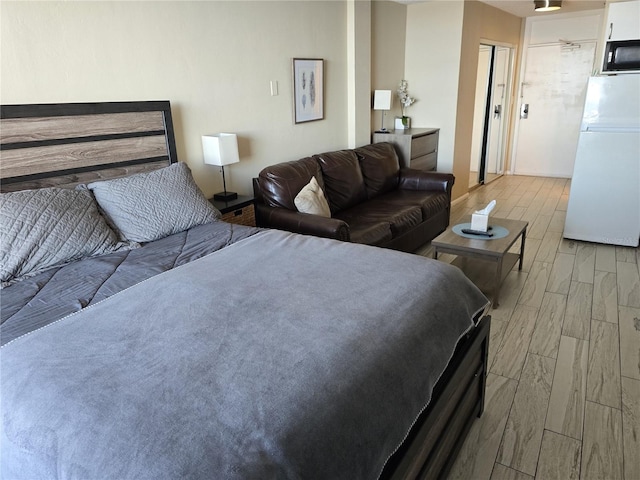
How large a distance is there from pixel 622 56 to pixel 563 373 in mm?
2759

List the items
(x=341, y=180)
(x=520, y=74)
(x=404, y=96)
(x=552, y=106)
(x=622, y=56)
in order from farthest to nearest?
(x=520, y=74) → (x=552, y=106) → (x=404, y=96) → (x=341, y=180) → (x=622, y=56)

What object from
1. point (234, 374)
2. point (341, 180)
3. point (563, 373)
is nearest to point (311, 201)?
point (341, 180)

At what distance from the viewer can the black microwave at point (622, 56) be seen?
343 centimetres

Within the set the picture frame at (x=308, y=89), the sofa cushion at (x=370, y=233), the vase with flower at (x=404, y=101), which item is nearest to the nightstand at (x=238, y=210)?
the sofa cushion at (x=370, y=233)

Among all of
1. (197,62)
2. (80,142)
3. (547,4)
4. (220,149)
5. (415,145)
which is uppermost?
(547,4)

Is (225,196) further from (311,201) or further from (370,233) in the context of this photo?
(370,233)

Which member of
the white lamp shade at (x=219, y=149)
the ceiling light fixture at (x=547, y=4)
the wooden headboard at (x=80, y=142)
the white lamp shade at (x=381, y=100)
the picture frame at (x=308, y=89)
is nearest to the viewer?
the wooden headboard at (x=80, y=142)

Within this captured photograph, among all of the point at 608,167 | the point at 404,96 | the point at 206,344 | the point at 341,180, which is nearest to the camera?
the point at 206,344

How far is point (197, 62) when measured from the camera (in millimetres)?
2945

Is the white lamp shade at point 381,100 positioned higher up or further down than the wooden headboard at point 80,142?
higher up

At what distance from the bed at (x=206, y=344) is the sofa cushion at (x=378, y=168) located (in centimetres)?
212

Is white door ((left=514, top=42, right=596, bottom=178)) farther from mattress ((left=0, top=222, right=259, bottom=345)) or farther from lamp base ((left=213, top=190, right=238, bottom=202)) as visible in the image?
mattress ((left=0, top=222, right=259, bottom=345))

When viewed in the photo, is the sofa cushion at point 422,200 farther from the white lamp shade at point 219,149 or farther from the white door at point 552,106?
the white door at point 552,106

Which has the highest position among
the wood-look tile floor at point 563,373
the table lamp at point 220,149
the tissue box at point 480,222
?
the table lamp at point 220,149
